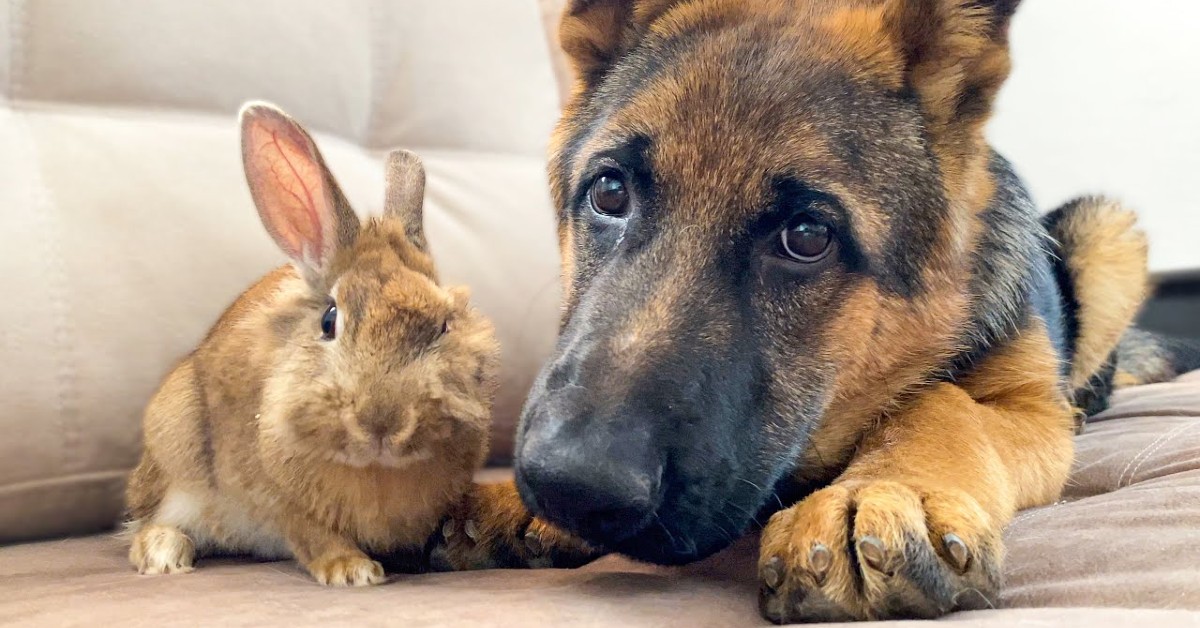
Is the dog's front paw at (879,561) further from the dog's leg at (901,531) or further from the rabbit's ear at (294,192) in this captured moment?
the rabbit's ear at (294,192)

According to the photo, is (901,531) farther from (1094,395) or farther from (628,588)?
(1094,395)

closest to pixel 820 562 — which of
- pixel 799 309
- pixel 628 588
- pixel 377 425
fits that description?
pixel 628 588

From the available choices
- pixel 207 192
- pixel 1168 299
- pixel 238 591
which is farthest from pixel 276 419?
pixel 1168 299

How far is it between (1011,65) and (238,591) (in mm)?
1613

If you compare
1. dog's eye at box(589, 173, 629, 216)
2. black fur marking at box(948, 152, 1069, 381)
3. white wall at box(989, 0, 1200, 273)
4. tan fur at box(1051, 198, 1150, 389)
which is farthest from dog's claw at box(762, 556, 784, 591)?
white wall at box(989, 0, 1200, 273)

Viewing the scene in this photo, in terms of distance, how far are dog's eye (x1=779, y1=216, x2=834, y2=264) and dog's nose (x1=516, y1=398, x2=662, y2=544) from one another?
Answer: 49cm

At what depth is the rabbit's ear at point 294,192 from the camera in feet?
4.96

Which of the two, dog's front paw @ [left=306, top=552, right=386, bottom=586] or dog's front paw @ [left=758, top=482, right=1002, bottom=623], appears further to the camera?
dog's front paw @ [left=306, top=552, right=386, bottom=586]

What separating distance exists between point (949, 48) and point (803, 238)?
1.62ft

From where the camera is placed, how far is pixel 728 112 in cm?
153

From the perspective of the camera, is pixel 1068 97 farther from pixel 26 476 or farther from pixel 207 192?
pixel 26 476

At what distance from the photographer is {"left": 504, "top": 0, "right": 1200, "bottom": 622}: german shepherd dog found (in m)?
1.18

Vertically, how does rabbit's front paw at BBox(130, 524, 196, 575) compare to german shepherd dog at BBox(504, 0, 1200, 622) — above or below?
below

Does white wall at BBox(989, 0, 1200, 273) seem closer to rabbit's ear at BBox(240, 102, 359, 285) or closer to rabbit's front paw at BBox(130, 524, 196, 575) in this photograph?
rabbit's ear at BBox(240, 102, 359, 285)
